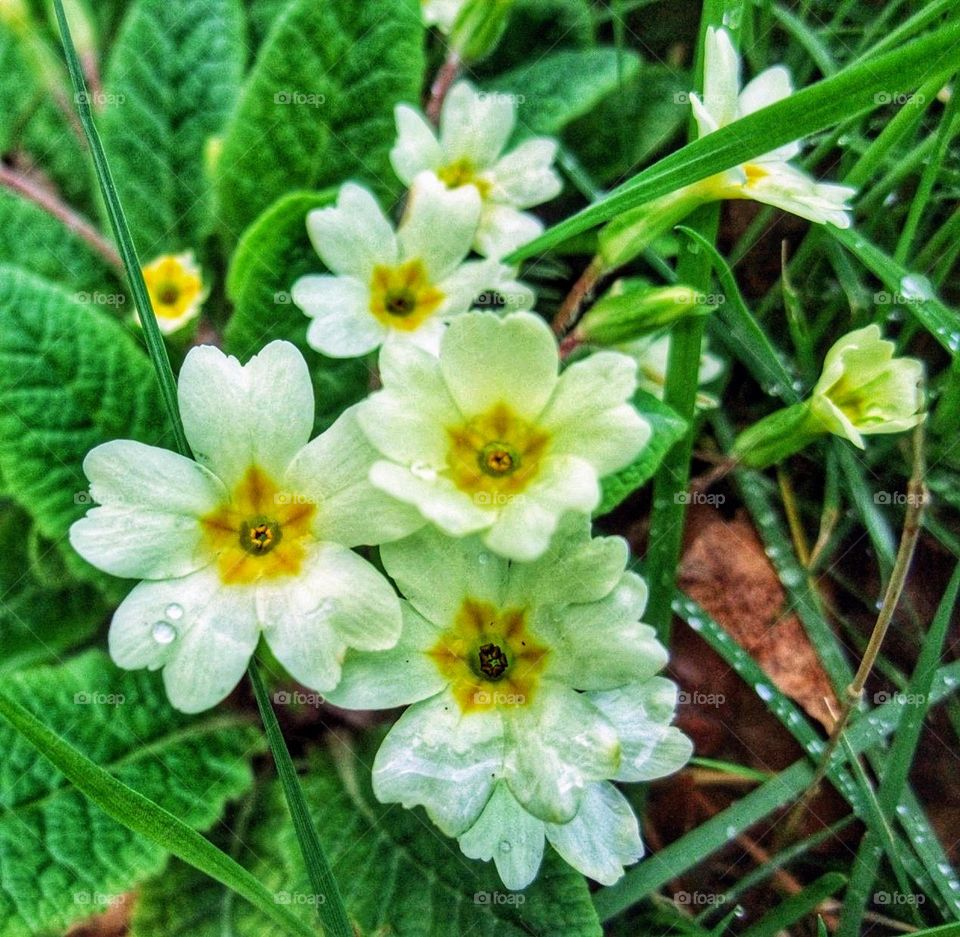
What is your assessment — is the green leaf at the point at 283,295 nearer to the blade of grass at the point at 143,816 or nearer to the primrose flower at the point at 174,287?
the primrose flower at the point at 174,287

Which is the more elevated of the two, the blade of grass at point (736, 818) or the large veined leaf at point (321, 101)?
the large veined leaf at point (321, 101)

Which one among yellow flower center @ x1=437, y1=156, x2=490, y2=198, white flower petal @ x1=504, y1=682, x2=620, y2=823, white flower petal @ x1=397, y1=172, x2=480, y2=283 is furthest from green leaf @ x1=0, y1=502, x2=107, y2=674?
white flower petal @ x1=504, y1=682, x2=620, y2=823

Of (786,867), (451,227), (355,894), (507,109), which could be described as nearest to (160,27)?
(507,109)

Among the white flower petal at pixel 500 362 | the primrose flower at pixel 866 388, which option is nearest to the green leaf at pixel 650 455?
the primrose flower at pixel 866 388

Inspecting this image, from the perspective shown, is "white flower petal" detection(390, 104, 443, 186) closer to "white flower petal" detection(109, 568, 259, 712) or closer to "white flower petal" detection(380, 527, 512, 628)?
"white flower petal" detection(380, 527, 512, 628)

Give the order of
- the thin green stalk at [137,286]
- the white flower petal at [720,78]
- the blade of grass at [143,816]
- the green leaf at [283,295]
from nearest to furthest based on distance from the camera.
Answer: the blade of grass at [143,816] < the thin green stalk at [137,286] < the white flower petal at [720,78] < the green leaf at [283,295]

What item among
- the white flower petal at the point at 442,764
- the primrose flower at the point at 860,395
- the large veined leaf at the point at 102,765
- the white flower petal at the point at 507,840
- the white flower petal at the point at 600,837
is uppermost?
the primrose flower at the point at 860,395
